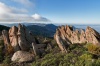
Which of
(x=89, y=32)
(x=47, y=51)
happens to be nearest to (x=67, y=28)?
(x=89, y=32)

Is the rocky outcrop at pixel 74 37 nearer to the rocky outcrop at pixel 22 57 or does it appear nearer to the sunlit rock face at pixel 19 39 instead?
the sunlit rock face at pixel 19 39

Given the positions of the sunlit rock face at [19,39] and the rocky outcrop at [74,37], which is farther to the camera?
the sunlit rock face at [19,39]

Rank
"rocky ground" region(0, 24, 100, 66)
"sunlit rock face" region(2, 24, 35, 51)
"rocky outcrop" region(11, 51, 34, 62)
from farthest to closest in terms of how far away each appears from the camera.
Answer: "sunlit rock face" region(2, 24, 35, 51) < "rocky outcrop" region(11, 51, 34, 62) < "rocky ground" region(0, 24, 100, 66)

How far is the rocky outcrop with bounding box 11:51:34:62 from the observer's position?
195 feet

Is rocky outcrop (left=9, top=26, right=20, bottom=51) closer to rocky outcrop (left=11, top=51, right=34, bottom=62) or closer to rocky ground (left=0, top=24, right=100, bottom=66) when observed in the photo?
rocky ground (left=0, top=24, right=100, bottom=66)

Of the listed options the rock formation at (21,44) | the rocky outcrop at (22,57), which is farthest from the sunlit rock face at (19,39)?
the rocky outcrop at (22,57)

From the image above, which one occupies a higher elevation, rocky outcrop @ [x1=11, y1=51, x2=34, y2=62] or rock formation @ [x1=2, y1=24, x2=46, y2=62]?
rock formation @ [x1=2, y1=24, x2=46, y2=62]

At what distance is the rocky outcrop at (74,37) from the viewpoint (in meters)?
66.4

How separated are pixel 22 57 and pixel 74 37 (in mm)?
34802

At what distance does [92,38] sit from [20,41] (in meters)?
25.9

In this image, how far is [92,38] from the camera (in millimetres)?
69875

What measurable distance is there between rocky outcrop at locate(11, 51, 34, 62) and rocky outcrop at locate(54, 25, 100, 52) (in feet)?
36.3

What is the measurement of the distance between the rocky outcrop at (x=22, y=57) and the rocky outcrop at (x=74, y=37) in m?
11.1

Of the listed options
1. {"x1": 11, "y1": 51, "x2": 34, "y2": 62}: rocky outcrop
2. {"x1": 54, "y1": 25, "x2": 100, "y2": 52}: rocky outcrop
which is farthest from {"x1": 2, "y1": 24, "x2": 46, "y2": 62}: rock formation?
{"x1": 54, "y1": 25, "x2": 100, "y2": 52}: rocky outcrop
